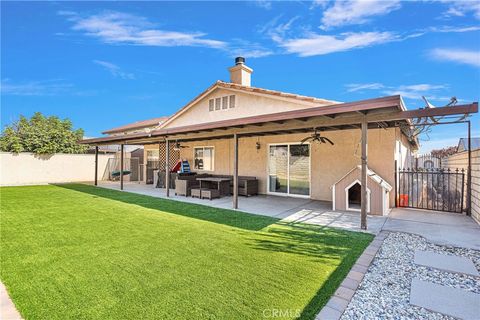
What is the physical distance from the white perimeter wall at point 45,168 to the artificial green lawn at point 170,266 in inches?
466

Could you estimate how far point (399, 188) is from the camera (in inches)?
332

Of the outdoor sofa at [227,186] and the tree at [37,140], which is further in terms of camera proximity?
the tree at [37,140]

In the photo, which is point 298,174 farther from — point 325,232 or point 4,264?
point 4,264

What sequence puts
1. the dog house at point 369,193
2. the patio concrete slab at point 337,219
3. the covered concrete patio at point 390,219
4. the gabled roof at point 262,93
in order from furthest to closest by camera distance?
the gabled roof at point 262,93
the dog house at point 369,193
the patio concrete slab at point 337,219
the covered concrete patio at point 390,219

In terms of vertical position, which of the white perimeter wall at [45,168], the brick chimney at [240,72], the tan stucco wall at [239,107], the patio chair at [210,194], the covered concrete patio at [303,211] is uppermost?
the brick chimney at [240,72]

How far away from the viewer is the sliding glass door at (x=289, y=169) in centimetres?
986

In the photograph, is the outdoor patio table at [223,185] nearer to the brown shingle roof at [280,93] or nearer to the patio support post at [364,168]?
Result: the brown shingle roof at [280,93]

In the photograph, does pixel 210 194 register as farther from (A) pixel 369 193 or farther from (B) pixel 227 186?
(A) pixel 369 193

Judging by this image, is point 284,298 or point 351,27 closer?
point 284,298

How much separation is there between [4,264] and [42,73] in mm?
21244

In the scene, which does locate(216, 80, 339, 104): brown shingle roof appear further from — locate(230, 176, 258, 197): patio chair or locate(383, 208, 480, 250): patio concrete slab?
locate(383, 208, 480, 250): patio concrete slab

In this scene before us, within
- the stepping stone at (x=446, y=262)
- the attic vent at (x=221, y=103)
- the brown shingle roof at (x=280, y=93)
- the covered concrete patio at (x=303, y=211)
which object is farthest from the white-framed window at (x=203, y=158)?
the stepping stone at (x=446, y=262)

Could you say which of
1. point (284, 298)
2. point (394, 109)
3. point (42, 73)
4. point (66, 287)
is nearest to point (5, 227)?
point (66, 287)

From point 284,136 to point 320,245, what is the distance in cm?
650
